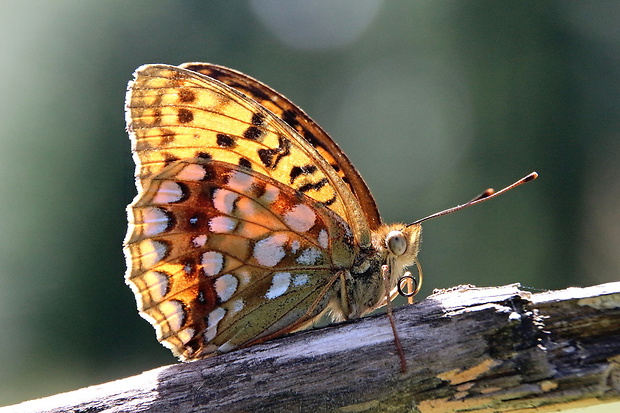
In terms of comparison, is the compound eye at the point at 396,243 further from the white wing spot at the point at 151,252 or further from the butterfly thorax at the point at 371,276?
the white wing spot at the point at 151,252

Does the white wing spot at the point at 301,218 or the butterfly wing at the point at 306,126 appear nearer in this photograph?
the white wing spot at the point at 301,218

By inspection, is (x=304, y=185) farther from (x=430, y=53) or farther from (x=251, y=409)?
(x=430, y=53)

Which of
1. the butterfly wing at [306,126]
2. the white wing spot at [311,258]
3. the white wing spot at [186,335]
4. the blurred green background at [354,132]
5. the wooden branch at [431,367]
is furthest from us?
the blurred green background at [354,132]

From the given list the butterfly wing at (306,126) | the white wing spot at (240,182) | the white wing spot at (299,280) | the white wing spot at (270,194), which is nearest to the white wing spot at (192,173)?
the white wing spot at (240,182)

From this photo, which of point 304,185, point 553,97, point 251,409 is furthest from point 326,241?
point 553,97

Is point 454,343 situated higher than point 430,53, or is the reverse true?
point 430,53

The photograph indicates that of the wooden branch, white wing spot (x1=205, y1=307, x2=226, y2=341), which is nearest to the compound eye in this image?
the wooden branch
